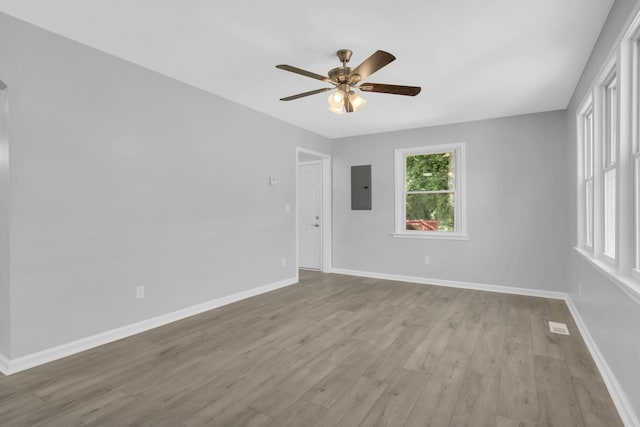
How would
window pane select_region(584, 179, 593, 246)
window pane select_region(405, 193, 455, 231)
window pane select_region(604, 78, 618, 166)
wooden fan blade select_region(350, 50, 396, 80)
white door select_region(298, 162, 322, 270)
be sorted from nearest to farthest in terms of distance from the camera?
wooden fan blade select_region(350, 50, 396, 80)
window pane select_region(604, 78, 618, 166)
window pane select_region(584, 179, 593, 246)
window pane select_region(405, 193, 455, 231)
white door select_region(298, 162, 322, 270)

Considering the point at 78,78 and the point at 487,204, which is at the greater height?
the point at 78,78

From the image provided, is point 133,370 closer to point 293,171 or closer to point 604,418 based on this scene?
point 604,418

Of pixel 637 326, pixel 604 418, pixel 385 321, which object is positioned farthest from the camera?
pixel 385 321

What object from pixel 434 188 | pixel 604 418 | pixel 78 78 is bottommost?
pixel 604 418

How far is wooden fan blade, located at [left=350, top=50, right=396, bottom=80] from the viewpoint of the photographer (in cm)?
226

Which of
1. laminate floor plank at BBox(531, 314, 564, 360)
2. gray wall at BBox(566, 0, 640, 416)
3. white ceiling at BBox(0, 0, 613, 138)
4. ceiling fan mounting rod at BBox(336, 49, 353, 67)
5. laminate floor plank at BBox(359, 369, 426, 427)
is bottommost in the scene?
laminate floor plank at BBox(359, 369, 426, 427)

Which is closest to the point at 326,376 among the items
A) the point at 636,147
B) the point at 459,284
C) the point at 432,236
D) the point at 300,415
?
the point at 300,415

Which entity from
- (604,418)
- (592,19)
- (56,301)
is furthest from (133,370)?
(592,19)

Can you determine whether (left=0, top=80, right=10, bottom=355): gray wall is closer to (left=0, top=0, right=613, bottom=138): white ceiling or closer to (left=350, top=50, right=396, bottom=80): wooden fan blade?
(left=0, top=0, right=613, bottom=138): white ceiling

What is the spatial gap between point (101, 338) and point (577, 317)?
454 cm

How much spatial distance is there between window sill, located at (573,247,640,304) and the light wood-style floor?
721mm

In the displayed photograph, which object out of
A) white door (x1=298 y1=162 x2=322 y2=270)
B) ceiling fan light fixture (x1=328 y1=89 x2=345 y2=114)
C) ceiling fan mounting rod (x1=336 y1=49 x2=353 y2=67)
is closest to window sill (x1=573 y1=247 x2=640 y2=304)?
ceiling fan light fixture (x1=328 y1=89 x2=345 y2=114)

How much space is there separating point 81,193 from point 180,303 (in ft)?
4.79

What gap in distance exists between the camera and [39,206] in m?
2.54
